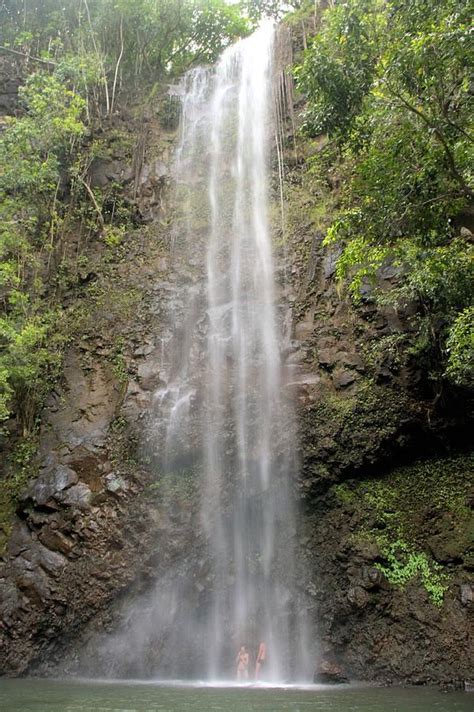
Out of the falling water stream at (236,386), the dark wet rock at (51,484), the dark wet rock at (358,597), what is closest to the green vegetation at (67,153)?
the dark wet rock at (51,484)

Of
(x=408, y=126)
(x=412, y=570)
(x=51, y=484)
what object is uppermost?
(x=408, y=126)

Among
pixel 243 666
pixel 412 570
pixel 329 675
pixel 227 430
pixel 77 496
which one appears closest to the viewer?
pixel 329 675

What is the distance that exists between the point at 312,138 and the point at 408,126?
7741 mm

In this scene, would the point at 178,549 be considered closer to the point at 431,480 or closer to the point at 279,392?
the point at 279,392

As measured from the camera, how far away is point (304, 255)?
16062mm

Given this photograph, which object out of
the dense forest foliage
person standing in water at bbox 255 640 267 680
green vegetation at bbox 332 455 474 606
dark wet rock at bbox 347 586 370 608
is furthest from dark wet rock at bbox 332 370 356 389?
person standing in water at bbox 255 640 267 680

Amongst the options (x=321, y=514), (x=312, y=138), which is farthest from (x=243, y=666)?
(x=312, y=138)

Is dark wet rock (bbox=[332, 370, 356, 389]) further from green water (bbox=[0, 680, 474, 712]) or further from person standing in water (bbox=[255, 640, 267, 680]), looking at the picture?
green water (bbox=[0, 680, 474, 712])

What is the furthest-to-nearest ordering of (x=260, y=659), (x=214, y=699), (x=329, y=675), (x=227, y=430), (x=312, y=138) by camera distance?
(x=312, y=138), (x=227, y=430), (x=260, y=659), (x=329, y=675), (x=214, y=699)

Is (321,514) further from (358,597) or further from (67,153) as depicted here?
(67,153)

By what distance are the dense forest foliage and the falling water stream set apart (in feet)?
8.31

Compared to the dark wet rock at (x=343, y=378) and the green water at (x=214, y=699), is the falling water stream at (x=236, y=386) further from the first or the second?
the green water at (x=214, y=699)

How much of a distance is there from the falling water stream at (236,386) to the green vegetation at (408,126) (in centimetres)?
422

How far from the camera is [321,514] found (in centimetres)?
1210
